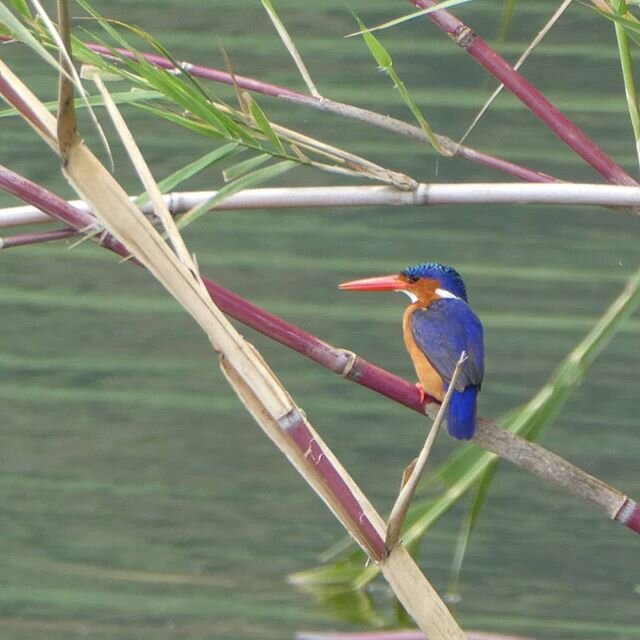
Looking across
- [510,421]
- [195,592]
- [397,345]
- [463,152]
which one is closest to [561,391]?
[510,421]

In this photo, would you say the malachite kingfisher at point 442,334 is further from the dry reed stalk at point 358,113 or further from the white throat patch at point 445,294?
the dry reed stalk at point 358,113

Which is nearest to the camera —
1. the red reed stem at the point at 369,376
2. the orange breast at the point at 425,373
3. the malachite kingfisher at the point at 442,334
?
the red reed stem at the point at 369,376

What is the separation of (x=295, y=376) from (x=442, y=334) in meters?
1.68

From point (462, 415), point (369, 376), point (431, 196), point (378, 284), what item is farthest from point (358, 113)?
point (378, 284)

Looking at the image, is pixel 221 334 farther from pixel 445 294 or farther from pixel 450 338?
pixel 445 294

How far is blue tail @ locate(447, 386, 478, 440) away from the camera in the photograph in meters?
1.60

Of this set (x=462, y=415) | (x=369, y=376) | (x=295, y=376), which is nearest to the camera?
(x=369, y=376)

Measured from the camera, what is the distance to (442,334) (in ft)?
6.13

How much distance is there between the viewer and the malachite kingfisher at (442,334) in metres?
1.72

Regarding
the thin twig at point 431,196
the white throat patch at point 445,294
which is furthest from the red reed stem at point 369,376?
the white throat patch at point 445,294

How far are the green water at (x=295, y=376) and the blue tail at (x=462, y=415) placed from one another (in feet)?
3.09

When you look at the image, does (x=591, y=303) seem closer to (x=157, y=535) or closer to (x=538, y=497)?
(x=538, y=497)

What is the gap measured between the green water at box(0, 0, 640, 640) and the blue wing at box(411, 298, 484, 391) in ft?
2.65

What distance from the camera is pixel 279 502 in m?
3.17
